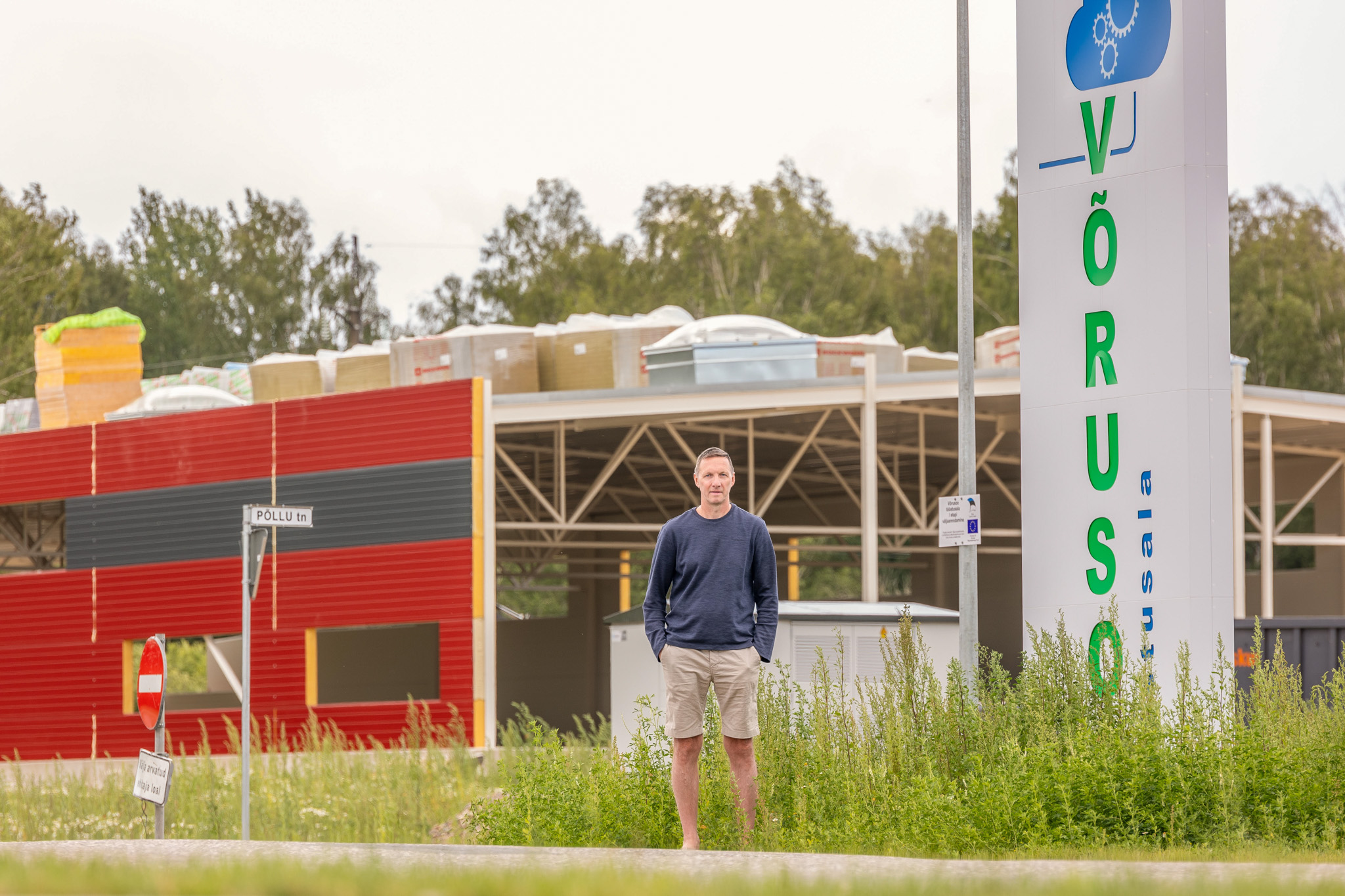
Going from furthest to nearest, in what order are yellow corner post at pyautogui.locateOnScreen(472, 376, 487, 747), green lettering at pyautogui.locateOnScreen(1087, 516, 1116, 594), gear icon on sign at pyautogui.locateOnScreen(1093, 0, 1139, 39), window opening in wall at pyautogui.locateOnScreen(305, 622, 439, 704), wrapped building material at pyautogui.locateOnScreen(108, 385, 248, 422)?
window opening in wall at pyautogui.locateOnScreen(305, 622, 439, 704)
wrapped building material at pyautogui.locateOnScreen(108, 385, 248, 422)
yellow corner post at pyautogui.locateOnScreen(472, 376, 487, 747)
gear icon on sign at pyautogui.locateOnScreen(1093, 0, 1139, 39)
green lettering at pyautogui.locateOnScreen(1087, 516, 1116, 594)

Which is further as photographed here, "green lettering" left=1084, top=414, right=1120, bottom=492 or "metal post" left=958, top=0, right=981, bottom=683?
"metal post" left=958, top=0, right=981, bottom=683

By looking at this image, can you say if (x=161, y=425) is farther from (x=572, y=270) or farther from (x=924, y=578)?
(x=572, y=270)

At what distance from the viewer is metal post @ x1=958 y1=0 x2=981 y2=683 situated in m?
15.3

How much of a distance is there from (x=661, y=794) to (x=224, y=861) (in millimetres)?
3670

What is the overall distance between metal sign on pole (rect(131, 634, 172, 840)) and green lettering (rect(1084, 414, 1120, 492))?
8039 millimetres

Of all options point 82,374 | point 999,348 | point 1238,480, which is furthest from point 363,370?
point 1238,480

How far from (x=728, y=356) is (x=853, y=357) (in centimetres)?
217

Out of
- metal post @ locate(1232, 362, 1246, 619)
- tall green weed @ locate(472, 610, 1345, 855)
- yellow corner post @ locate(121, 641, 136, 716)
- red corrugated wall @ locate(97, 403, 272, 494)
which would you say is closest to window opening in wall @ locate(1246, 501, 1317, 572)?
metal post @ locate(1232, 362, 1246, 619)

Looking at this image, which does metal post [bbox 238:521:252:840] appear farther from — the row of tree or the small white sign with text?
the row of tree

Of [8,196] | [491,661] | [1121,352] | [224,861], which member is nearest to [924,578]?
[491,661]

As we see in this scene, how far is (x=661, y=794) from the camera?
9.04m

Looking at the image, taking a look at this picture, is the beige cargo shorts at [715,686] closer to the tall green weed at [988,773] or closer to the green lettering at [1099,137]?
the tall green weed at [988,773]

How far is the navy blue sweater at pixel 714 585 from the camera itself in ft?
25.2

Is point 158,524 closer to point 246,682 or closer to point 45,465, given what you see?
point 45,465
